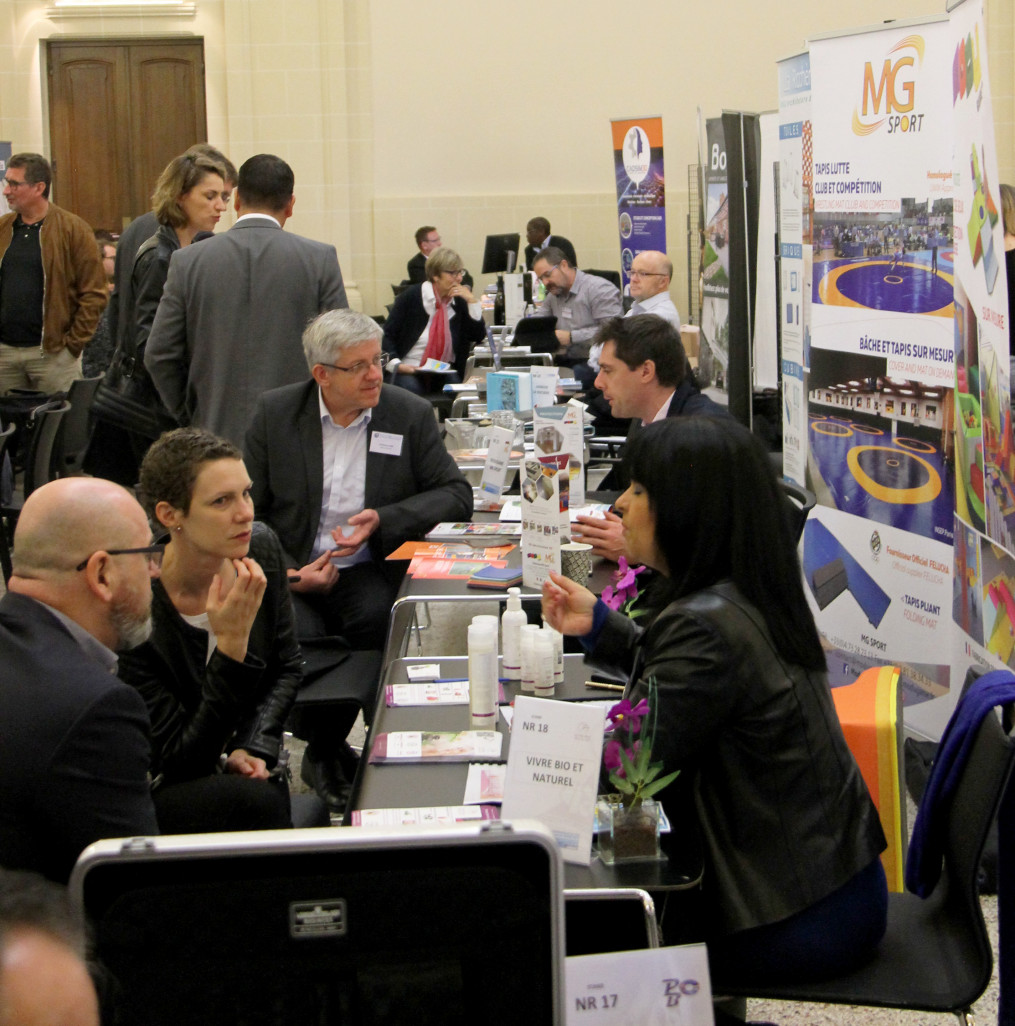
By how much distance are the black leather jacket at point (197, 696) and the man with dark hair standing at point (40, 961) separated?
4.65 feet

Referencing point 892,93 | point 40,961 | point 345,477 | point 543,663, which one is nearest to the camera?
point 40,961

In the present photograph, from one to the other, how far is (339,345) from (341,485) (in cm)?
41

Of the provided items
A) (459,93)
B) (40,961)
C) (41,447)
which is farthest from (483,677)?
(459,93)

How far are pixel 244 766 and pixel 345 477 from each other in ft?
4.38

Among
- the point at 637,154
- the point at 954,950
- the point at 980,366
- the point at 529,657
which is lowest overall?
the point at 954,950

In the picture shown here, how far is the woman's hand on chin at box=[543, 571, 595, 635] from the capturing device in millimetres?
2146

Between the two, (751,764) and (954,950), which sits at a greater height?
(751,764)

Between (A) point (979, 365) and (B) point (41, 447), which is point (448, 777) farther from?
(B) point (41, 447)

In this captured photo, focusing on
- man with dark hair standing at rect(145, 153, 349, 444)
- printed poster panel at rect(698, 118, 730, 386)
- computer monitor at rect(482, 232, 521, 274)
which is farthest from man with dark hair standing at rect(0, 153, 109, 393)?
computer monitor at rect(482, 232, 521, 274)

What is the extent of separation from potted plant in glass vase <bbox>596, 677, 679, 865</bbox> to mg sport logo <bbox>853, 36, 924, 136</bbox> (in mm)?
2219

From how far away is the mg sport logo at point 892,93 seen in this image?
10.9 feet

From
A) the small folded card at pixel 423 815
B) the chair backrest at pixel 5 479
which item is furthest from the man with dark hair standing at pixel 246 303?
the small folded card at pixel 423 815

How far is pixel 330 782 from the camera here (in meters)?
3.23

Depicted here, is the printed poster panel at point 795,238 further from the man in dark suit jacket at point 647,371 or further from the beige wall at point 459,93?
the beige wall at point 459,93
